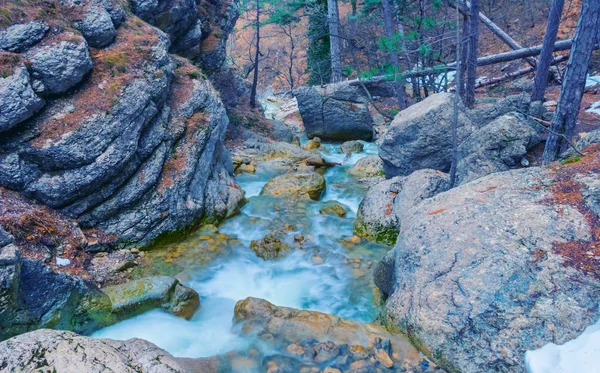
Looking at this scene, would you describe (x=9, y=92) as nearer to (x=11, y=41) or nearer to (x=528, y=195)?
(x=11, y=41)

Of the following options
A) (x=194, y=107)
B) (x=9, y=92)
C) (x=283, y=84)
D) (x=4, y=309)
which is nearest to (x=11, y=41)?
(x=9, y=92)

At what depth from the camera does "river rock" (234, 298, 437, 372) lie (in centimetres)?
445

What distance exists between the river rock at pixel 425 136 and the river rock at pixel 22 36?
25.7 feet

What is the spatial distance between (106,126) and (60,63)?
4.68 ft

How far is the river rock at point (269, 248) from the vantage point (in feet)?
25.0

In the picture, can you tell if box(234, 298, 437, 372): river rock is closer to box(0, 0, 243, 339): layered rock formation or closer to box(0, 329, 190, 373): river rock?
box(0, 0, 243, 339): layered rock formation

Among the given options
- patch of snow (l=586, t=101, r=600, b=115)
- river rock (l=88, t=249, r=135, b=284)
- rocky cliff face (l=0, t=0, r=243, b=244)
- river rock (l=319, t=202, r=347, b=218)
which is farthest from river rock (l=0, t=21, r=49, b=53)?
patch of snow (l=586, t=101, r=600, b=115)

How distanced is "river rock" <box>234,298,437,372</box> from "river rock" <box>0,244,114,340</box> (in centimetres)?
209

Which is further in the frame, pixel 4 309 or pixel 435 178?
pixel 435 178

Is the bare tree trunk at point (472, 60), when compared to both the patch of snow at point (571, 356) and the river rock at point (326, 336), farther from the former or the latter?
the patch of snow at point (571, 356)

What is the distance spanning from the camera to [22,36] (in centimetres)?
699

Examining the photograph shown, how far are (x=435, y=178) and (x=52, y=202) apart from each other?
7365mm

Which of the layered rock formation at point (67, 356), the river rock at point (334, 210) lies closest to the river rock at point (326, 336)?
the layered rock formation at point (67, 356)

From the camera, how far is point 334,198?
1066 centimetres
